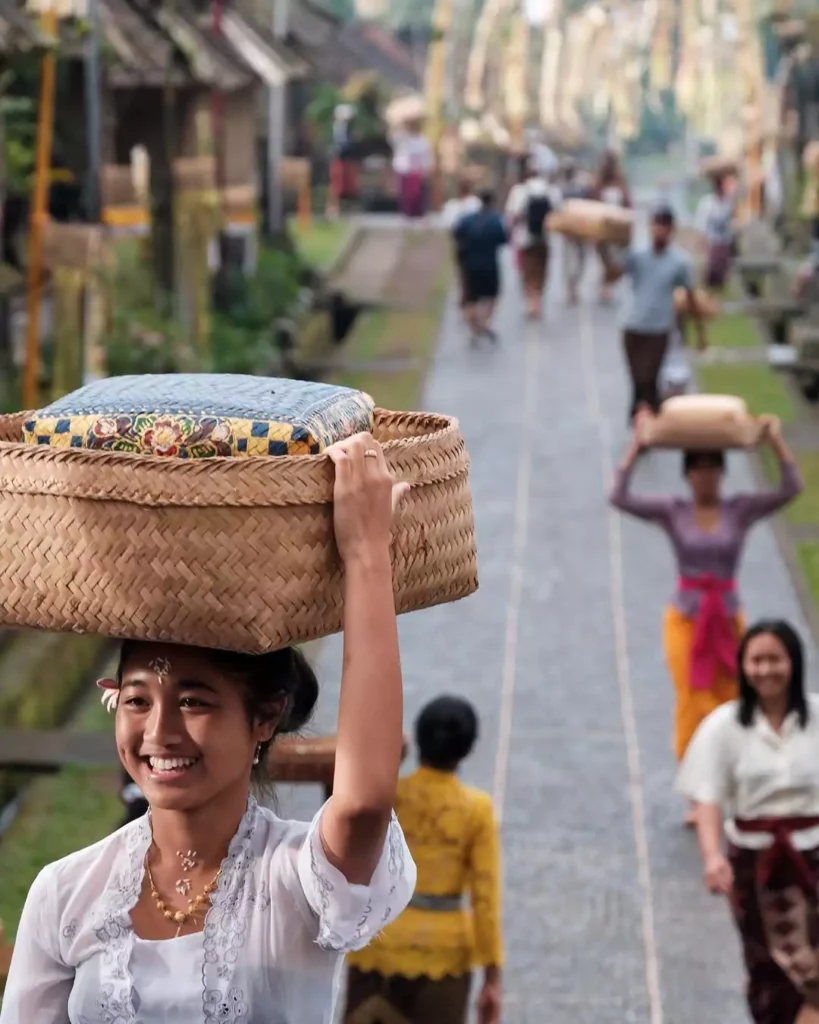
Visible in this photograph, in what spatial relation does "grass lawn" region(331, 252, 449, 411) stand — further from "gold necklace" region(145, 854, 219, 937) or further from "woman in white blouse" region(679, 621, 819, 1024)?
"gold necklace" region(145, 854, 219, 937)

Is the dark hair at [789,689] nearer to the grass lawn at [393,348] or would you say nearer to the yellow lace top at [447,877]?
the yellow lace top at [447,877]

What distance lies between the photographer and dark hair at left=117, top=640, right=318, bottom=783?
10.3ft

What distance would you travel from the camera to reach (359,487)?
9.90 feet

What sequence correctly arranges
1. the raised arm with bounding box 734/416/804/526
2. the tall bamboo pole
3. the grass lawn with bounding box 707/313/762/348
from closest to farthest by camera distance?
the raised arm with bounding box 734/416/804/526, the grass lawn with bounding box 707/313/762/348, the tall bamboo pole

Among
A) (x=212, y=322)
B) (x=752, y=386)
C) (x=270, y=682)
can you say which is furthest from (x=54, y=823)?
(x=752, y=386)

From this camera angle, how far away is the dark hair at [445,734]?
5934 millimetres

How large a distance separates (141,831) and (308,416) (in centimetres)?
63

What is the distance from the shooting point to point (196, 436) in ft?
10.4

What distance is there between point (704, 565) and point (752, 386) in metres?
11.8

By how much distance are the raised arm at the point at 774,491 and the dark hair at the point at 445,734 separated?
302cm

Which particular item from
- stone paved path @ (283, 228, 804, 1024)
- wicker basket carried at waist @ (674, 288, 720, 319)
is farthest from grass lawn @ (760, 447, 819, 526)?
wicker basket carried at waist @ (674, 288, 720, 319)

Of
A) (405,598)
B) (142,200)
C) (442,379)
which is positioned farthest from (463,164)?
(405,598)

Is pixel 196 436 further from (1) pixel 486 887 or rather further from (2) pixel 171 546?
Answer: (1) pixel 486 887

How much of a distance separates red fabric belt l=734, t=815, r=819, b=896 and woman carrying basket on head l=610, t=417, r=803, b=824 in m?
2.37
